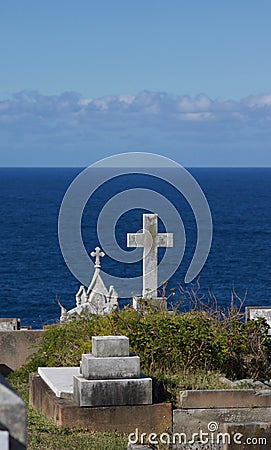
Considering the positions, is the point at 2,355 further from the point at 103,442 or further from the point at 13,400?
the point at 13,400

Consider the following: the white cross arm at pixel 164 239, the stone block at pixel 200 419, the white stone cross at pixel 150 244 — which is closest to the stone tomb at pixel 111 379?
the stone block at pixel 200 419

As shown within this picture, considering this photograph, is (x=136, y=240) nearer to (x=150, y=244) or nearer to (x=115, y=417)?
(x=150, y=244)

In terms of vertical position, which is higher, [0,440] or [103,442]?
[0,440]

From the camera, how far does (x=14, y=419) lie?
11.3 feet

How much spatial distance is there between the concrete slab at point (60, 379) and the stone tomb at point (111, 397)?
25 mm

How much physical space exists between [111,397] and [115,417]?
0.21 m

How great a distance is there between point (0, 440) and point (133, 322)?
8.32 meters

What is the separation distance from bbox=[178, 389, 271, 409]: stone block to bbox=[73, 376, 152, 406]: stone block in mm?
486

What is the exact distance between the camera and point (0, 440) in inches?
130

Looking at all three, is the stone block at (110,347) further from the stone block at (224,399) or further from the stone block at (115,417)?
the stone block at (224,399)

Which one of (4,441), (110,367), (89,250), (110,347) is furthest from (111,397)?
(89,250)

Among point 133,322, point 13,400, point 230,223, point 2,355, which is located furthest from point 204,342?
point 230,223

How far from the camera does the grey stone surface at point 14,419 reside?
3432mm

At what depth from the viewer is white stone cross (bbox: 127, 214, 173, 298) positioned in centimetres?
1570
